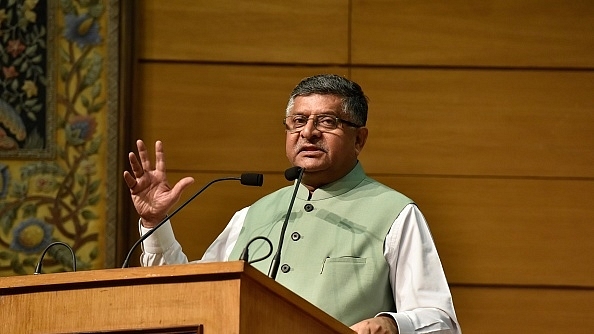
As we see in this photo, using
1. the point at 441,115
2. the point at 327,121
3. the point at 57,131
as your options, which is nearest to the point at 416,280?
the point at 327,121

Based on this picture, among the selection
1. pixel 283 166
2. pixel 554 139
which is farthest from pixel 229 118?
pixel 554 139

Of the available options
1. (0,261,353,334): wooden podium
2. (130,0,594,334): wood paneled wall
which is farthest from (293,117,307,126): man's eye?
(130,0,594,334): wood paneled wall

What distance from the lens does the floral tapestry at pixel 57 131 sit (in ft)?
13.5

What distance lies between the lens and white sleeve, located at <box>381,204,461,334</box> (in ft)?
8.66

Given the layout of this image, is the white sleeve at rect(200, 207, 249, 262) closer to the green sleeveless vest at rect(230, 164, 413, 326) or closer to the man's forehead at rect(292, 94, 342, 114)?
the green sleeveless vest at rect(230, 164, 413, 326)

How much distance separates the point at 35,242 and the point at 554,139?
197 centimetres

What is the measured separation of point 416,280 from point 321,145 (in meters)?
0.47

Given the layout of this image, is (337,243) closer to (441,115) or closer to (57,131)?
(441,115)

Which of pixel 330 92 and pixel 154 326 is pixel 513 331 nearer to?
pixel 330 92

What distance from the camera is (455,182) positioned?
4.23m

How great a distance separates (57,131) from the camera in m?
4.18

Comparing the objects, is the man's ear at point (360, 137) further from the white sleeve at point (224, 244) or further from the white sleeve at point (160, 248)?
the white sleeve at point (160, 248)

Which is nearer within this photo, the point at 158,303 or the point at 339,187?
the point at 158,303

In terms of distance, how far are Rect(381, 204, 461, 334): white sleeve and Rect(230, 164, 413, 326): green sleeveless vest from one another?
3cm
